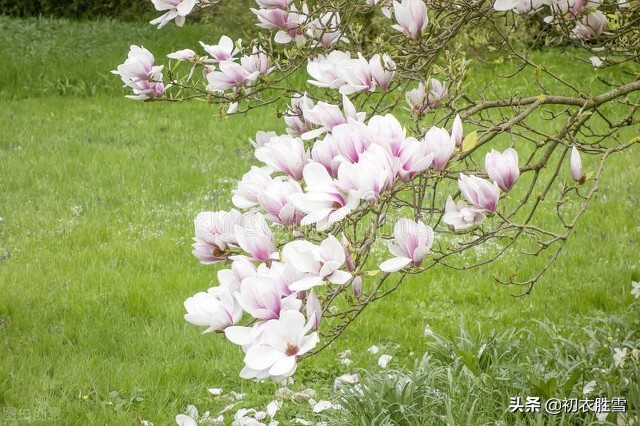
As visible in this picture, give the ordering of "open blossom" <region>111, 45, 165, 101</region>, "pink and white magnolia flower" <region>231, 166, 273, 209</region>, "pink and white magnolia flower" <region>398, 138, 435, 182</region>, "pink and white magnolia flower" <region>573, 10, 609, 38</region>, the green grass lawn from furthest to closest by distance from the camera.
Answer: the green grass lawn < "pink and white magnolia flower" <region>573, 10, 609, 38</region> < "open blossom" <region>111, 45, 165, 101</region> < "pink and white magnolia flower" <region>231, 166, 273, 209</region> < "pink and white magnolia flower" <region>398, 138, 435, 182</region>

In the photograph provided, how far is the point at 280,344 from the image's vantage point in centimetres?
152

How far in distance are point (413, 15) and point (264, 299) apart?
42.2 inches

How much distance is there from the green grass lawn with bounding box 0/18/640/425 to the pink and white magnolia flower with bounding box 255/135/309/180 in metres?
0.75

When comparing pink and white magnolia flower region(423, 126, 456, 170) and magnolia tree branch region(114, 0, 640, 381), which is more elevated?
pink and white magnolia flower region(423, 126, 456, 170)

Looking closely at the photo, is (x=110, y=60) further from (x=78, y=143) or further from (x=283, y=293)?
(x=283, y=293)

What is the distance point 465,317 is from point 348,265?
10.4 feet

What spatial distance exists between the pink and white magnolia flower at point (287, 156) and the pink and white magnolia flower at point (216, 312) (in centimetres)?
36

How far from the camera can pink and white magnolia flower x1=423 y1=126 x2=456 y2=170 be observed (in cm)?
170

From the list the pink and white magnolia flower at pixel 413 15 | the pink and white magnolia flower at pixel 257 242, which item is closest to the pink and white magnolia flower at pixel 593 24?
the pink and white magnolia flower at pixel 413 15

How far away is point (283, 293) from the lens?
5.23ft

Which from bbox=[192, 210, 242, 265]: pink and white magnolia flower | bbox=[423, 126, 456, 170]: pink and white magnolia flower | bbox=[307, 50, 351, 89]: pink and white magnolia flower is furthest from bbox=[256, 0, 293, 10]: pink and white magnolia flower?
bbox=[423, 126, 456, 170]: pink and white magnolia flower

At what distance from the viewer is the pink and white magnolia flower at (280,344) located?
4.91 feet

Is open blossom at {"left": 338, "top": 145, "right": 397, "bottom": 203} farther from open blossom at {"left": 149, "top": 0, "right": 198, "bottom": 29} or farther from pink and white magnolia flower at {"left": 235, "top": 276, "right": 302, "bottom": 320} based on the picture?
→ open blossom at {"left": 149, "top": 0, "right": 198, "bottom": 29}

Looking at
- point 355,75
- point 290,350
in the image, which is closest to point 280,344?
point 290,350
